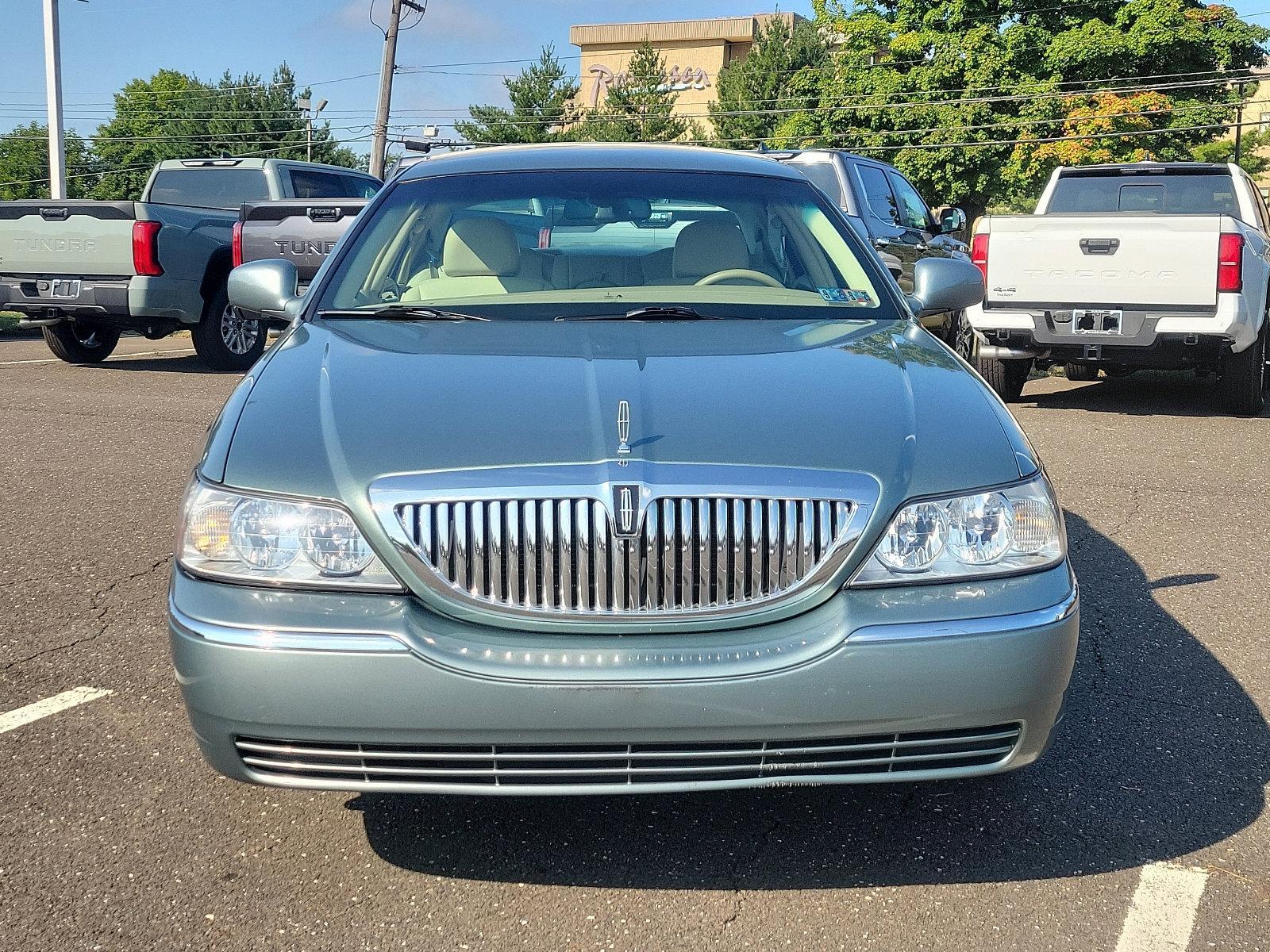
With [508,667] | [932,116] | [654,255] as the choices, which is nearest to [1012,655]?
[508,667]

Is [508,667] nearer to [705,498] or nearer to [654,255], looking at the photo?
[705,498]

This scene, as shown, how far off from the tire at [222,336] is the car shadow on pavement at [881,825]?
32.2ft

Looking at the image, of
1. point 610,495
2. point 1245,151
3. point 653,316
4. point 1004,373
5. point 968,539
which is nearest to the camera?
point 610,495

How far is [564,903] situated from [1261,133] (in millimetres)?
62918

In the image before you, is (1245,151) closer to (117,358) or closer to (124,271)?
(117,358)

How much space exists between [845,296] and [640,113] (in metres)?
66.5

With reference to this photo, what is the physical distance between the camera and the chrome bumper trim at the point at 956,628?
2.56 m

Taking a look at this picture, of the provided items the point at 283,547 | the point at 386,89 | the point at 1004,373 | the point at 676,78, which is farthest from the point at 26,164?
the point at 283,547

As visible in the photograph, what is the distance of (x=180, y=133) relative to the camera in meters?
80.1

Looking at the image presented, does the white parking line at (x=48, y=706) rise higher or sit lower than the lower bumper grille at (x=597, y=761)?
lower

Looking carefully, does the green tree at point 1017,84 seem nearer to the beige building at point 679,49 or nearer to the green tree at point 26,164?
the beige building at point 679,49

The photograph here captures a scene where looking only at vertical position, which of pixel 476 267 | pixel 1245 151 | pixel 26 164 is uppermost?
pixel 1245 151

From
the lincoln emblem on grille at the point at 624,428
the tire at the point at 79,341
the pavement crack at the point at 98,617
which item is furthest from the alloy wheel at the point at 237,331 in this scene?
the lincoln emblem on grille at the point at 624,428

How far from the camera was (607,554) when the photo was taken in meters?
2.59
